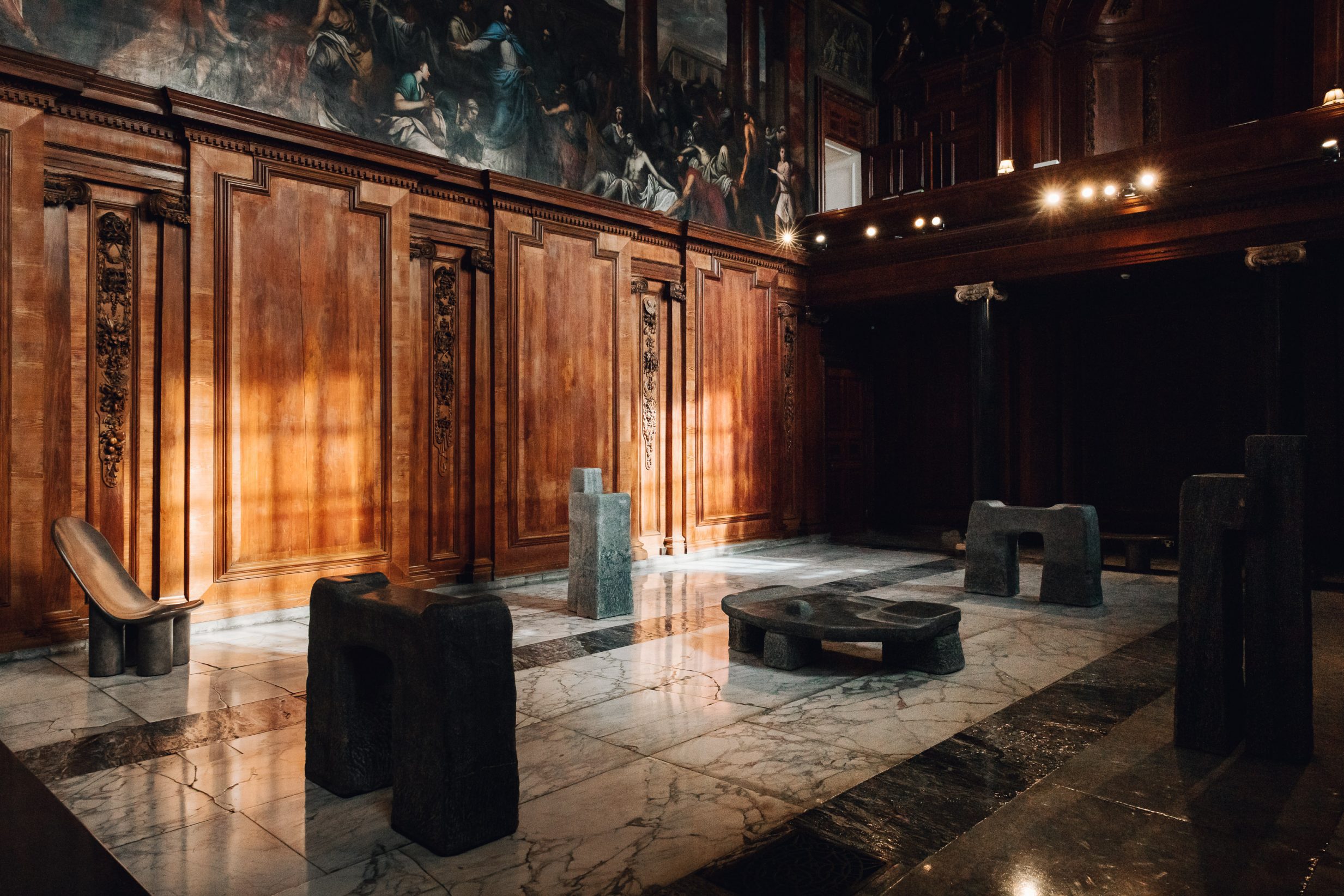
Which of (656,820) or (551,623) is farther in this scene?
(551,623)

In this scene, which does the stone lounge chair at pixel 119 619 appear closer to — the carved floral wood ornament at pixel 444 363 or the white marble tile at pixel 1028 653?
the carved floral wood ornament at pixel 444 363

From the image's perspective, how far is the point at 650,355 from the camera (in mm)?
10312

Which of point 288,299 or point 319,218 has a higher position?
point 319,218

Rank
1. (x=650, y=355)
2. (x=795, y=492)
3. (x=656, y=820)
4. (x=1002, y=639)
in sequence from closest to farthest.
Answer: (x=656, y=820)
(x=1002, y=639)
(x=650, y=355)
(x=795, y=492)

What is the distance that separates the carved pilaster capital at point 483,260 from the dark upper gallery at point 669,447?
0.07 feet

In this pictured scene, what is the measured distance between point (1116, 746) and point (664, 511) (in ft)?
23.5

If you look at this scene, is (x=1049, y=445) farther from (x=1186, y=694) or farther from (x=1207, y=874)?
(x=1207, y=874)

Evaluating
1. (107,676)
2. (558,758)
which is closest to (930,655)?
(558,758)

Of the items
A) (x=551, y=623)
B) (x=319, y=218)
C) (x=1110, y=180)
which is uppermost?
(x=1110, y=180)

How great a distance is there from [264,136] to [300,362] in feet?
6.15

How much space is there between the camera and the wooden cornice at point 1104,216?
8328mm

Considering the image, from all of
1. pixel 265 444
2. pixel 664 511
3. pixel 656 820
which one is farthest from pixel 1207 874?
pixel 664 511

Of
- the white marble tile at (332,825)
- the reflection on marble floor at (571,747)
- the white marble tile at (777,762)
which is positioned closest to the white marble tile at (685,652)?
the reflection on marble floor at (571,747)

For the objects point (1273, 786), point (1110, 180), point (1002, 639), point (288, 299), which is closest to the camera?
point (1273, 786)
